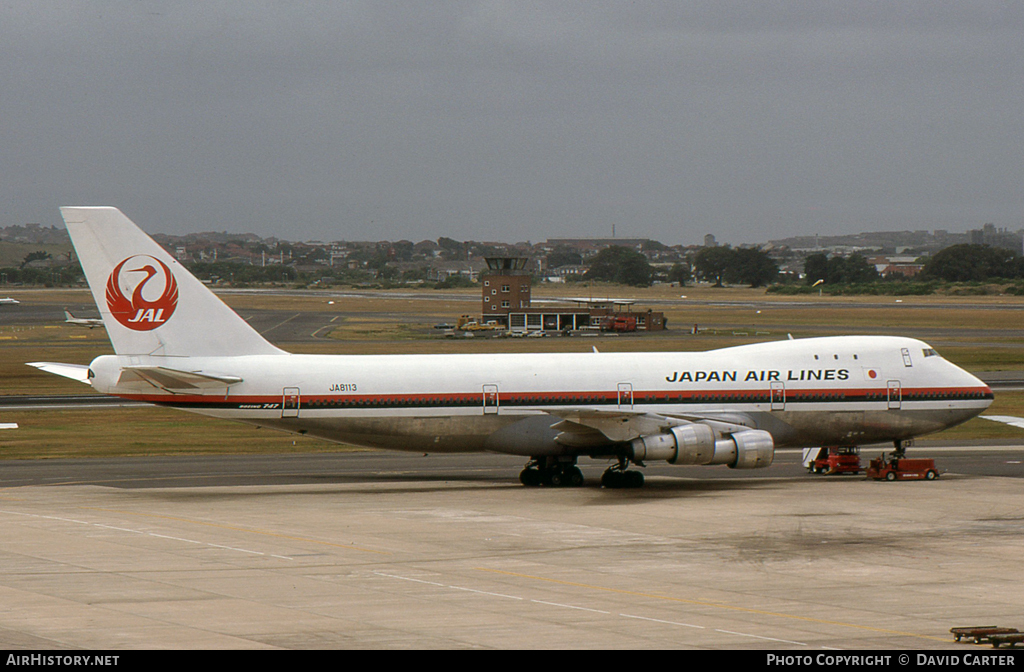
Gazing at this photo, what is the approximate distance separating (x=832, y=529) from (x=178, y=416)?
42165mm

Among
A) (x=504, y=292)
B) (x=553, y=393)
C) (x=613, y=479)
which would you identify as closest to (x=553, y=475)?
(x=613, y=479)

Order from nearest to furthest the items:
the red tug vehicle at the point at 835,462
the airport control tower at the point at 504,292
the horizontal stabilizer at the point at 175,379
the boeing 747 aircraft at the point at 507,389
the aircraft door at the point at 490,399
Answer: the horizontal stabilizer at the point at 175,379 < the boeing 747 aircraft at the point at 507,389 < the aircraft door at the point at 490,399 < the red tug vehicle at the point at 835,462 < the airport control tower at the point at 504,292

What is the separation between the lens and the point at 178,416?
63.6m

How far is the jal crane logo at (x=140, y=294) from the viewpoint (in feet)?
126

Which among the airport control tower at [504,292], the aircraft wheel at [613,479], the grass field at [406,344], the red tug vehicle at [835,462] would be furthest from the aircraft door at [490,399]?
the airport control tower at [504,292]

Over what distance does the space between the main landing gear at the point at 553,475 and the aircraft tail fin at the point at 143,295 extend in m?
10.5

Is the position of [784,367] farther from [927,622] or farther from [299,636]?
[299,636]

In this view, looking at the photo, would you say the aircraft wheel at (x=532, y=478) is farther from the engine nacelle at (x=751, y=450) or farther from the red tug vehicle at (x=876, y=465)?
the red tug vehicle at (x=876, y=465)

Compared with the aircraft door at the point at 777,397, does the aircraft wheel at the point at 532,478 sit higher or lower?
lower

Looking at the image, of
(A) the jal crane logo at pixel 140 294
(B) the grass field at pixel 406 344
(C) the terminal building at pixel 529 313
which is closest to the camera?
(A) the jal crane logo at pixel 140 294

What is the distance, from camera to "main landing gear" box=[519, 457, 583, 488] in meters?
40.4

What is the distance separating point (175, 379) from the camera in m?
37.4

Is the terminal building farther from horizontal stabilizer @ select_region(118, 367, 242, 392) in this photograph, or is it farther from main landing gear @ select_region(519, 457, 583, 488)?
horizontal stabilizer @ select_region(118, 367, 242, 392)

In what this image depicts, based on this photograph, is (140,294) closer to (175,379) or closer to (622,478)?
(175,379)
